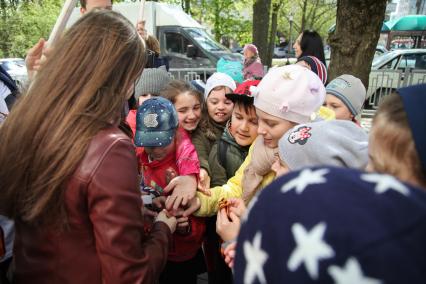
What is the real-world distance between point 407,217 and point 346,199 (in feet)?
0.30

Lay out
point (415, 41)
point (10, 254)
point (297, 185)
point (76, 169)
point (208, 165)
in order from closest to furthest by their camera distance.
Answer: point (297, 185) → point (76, 169) → point (10, 254) → point (208, 165) → point (415, 41)

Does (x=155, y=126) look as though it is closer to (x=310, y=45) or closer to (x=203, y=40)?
(x=310, y=45)

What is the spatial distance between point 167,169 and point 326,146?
0.96m

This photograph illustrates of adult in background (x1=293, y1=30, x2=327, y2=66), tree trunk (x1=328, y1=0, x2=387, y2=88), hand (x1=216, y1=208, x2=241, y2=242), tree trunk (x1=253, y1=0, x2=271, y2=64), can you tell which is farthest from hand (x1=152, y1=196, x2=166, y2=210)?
tree trunk (x1=253, y1=0, x2=271, y2=64)

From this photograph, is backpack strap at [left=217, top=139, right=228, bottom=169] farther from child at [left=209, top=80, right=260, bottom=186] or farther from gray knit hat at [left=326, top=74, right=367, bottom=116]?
gray knit hat at [left=326, top=74, right=367, bottom=116]

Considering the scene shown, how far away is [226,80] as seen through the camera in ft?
9.20

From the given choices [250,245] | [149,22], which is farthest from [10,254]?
[149,22]

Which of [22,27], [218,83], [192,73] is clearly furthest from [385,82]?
[22,27]

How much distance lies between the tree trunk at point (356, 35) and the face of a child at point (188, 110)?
10.5 feet

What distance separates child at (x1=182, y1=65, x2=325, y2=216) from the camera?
5.84ft

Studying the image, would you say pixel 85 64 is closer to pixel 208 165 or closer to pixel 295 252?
pixel 295 252

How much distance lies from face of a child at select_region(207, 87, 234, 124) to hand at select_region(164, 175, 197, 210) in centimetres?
75

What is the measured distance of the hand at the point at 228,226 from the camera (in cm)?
154

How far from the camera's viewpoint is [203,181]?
80.5 inches
